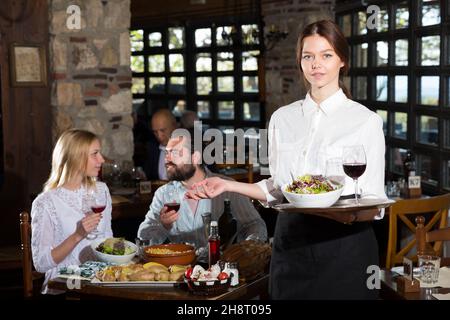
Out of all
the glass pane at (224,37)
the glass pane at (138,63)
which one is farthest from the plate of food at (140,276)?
the glass pane at (138,63)

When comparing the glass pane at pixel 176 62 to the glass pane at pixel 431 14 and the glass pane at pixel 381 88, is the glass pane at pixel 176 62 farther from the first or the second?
the glass pane at pixel 431 14

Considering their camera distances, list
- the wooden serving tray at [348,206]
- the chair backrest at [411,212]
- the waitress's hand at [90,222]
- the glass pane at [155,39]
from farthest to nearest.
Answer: the glass pane at [155,39] < the chair backrest at [411,212] < the waitress's hand at [90,222] < the wooden serving tray at [348,206]

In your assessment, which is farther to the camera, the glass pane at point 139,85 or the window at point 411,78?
the glass pane at point 139,85

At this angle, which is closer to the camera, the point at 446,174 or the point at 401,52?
the point at 446,174

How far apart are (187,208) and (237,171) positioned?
10.5 ft

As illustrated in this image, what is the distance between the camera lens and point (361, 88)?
768 cm

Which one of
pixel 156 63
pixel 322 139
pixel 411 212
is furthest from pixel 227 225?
pixel 156 63

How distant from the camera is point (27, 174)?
577 centimetres

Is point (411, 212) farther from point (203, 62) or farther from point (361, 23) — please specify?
point (203, 62)

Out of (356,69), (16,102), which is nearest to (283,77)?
(356,69)

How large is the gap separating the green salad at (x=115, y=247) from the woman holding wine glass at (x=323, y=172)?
113 cm

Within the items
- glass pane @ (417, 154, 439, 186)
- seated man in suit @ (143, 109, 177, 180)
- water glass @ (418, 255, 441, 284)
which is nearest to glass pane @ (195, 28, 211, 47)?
seated man in suit @ (143, 109, 177, 180)

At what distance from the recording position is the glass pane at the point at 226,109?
9.81 metres
